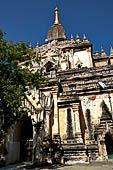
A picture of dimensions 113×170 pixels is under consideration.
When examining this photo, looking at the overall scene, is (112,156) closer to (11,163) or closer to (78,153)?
(78,153)

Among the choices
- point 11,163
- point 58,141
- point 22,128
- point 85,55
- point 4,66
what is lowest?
point 11,163

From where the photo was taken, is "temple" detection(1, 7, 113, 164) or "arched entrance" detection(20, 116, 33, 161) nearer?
"temple" detection(1, 7, 113, 164)

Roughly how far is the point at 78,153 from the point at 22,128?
5.62 metres

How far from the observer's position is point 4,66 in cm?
1091

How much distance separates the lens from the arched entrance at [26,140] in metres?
13.3

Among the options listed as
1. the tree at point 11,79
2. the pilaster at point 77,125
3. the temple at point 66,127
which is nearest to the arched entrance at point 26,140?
the temple at point 66,127

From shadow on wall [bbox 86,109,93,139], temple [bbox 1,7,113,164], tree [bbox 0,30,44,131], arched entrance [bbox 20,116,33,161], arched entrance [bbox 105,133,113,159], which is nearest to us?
tree [bbox 0,30,44,131]

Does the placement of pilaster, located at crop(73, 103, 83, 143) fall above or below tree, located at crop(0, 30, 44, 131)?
below

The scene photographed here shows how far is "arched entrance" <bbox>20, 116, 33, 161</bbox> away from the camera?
43.7 feet

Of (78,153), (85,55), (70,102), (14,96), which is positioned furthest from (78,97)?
(85,55)

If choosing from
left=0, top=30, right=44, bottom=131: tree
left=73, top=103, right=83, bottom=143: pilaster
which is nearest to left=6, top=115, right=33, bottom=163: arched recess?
left=0, top=30, right=44, bottom=131: tree

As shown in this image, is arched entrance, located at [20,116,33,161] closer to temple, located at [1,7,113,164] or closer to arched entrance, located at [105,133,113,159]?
temple, located at [1,7,113,164]

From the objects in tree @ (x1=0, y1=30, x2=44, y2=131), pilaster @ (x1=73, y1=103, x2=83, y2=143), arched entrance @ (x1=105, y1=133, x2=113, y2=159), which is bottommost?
arched entrance @ (x1=105, y1=133, x2=113, y2=159)

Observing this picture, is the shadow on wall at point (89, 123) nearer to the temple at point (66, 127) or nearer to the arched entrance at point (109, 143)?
the temple at point (66, 127)
